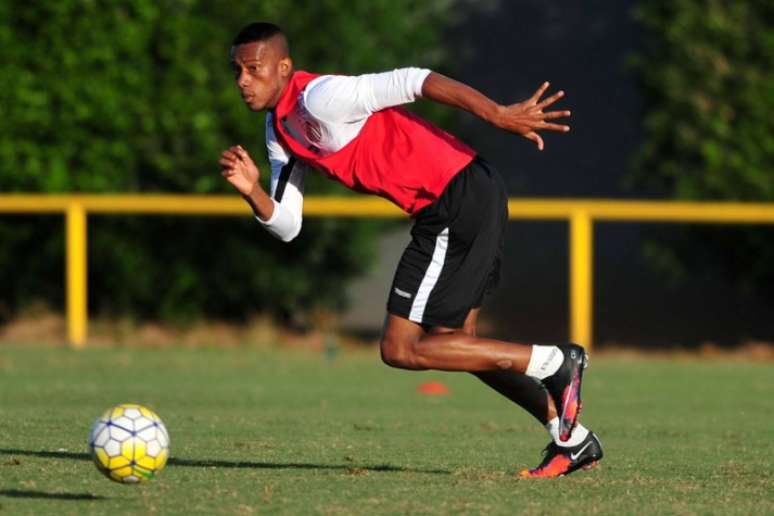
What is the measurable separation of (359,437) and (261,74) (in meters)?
2.58

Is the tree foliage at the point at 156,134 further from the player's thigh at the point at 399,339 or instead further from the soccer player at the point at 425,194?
the player's thigh at the point at 399,339

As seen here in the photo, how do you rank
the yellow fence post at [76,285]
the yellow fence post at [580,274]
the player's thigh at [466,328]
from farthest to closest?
the yellow fence post at [76,285]
the yellow fence post at [580,274]
the player's thigh at [466,328]

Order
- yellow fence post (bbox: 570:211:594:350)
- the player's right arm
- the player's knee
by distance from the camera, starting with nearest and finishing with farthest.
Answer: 1. the player's knee
2. the player's right arm
3. yellow fence post (bbox: 570:211:594:350)

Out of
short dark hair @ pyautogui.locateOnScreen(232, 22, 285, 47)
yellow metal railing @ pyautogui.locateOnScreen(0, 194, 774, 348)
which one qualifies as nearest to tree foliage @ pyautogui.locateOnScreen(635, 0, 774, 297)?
yellow metal railing @ pyautogui.locateOnScreen(0, 194, 774, 348)

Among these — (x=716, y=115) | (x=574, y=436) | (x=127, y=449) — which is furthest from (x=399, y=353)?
(x=716, y=115)

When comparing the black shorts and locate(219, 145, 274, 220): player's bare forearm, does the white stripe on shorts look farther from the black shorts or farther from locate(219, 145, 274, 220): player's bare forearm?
locate(219, 145, 274, 220): player's bare forearm

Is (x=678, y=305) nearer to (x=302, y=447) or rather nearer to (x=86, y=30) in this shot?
(x=86, y=30)

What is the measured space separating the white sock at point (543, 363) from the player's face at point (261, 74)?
1.70 meters

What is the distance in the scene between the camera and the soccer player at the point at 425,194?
7.20m

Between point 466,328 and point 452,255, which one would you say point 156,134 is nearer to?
Result: point 466,328

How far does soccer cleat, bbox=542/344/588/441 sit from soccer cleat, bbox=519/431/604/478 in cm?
7

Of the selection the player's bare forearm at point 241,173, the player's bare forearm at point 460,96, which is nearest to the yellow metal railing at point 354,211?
the player's bare forearm at point 241,173

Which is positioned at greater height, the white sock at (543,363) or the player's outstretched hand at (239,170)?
the player's outstretched hand at (239,170)

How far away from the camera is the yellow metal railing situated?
15.3 metres
